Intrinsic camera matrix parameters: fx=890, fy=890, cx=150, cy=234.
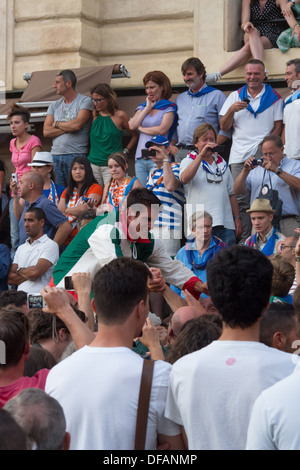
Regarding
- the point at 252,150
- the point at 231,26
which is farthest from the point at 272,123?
the point at 231,26

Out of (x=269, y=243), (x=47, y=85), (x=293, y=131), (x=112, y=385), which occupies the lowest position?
(x=112, y=385)

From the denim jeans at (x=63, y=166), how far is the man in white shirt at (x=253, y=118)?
6.68 ft

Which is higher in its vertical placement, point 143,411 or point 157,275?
point 157,275

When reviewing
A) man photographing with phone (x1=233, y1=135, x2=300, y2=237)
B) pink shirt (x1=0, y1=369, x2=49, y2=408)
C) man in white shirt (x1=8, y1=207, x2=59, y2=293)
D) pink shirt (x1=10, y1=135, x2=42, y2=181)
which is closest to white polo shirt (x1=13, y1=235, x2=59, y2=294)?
man in white shirt (x1=8, y1=207, x2=59, y2=293)

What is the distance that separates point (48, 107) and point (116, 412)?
8.28 meters

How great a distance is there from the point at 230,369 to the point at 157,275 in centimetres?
237

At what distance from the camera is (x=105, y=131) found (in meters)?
10.3

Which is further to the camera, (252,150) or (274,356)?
(252,150)

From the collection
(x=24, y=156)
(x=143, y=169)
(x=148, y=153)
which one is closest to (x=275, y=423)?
(x=148, y=153)

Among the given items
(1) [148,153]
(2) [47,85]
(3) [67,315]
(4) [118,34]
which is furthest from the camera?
(4) [118,34]

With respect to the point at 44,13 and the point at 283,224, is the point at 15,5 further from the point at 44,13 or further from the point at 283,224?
the point at 283,224

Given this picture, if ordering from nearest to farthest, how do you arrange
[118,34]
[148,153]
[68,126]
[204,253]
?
[204,253], [148,153], [68,126], [118,34]

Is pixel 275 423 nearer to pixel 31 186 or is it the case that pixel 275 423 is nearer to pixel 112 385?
pixel 112 385

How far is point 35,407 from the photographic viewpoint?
9.48 feet
